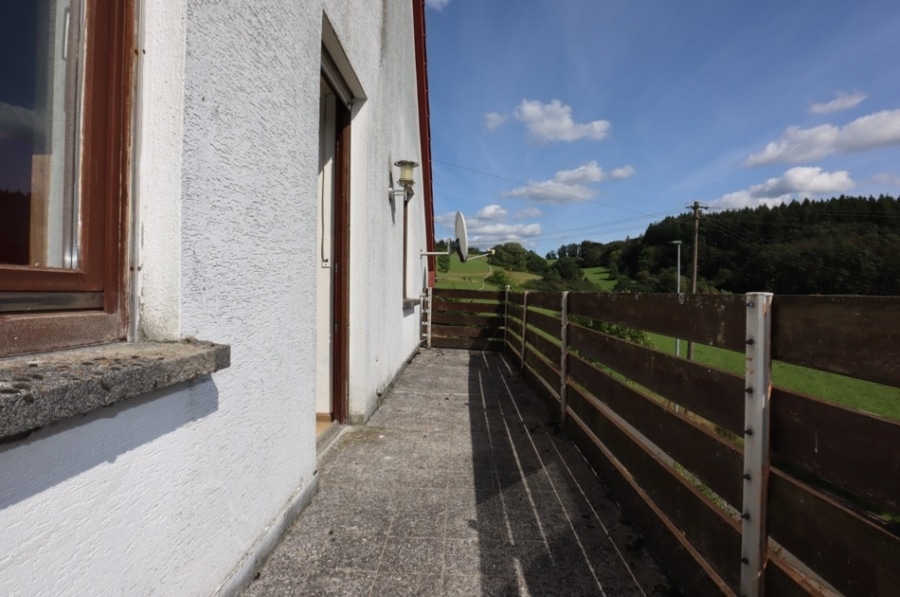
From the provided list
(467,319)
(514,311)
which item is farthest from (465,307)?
→ (514,311)

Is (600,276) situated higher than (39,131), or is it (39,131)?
(600,276)

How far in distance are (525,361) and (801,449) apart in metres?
5.65

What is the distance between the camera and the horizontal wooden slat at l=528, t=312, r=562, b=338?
497 centimetres

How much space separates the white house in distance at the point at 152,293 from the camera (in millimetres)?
1120

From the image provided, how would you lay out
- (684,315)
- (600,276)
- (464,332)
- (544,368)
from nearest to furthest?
(684,315) < (544,368) < (464,332) < (600,276)

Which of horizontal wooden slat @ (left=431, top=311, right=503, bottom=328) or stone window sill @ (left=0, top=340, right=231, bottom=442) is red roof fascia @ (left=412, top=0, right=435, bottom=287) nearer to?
horizontal wooden slat @ (left=431, top=311, right=503, bottom=328)

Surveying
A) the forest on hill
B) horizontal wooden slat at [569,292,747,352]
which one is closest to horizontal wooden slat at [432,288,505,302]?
horizontal wooden slat at [569,292,747,352]

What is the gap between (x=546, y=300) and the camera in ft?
18.4

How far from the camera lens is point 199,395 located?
64.8 inches

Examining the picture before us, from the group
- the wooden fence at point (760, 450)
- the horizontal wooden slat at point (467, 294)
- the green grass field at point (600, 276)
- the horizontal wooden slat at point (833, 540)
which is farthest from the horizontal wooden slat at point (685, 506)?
the green grass field at point (600, 276)

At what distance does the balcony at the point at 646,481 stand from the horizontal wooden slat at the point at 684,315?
1cm

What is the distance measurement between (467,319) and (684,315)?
28.8 ft

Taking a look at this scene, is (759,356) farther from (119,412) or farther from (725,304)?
(119,412)

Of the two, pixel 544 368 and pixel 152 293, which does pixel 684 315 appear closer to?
pixel 152 293
